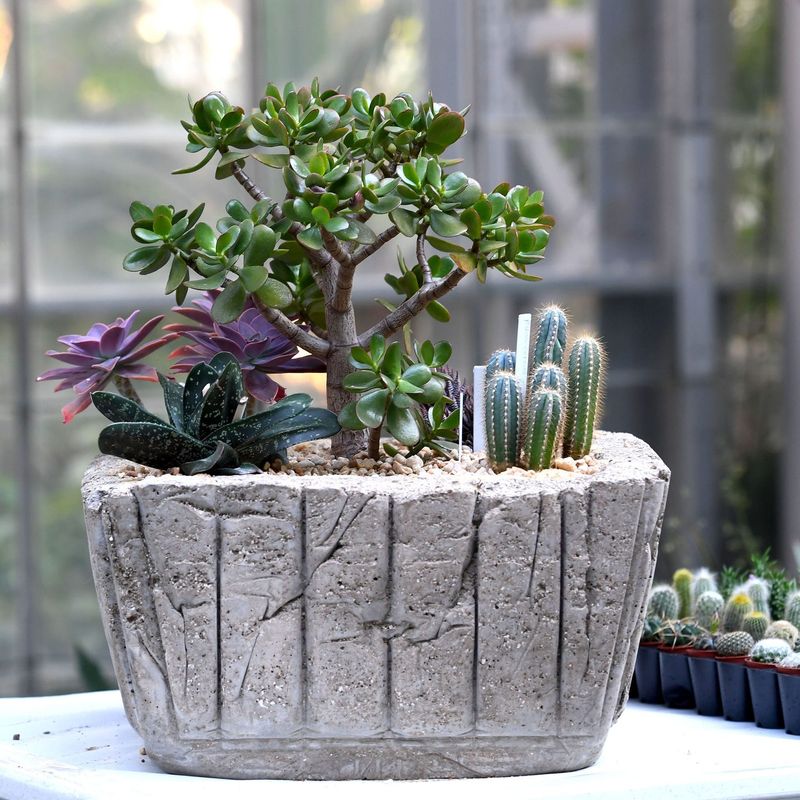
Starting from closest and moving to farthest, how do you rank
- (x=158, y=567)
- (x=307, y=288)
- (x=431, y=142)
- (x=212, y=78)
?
(x=158, y=567) → (x=431, y=142) → (x=307, y=288) → (x=212, y=78)

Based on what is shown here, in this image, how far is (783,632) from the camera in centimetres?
120

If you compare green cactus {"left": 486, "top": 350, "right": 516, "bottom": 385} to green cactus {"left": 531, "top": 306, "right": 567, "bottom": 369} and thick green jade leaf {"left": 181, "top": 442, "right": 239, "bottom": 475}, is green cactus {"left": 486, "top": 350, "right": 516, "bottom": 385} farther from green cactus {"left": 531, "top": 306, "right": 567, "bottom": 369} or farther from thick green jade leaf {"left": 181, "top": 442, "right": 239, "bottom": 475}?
thick green jade leaf {"left": 181, "top": 442, "right": 239, "bottom": 475}

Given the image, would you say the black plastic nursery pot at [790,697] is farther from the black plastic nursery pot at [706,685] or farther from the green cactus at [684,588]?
the green cactus at [684,588]

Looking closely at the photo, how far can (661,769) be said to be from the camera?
0.97 metres

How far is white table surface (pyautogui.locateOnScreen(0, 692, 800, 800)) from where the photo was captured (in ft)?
3.00

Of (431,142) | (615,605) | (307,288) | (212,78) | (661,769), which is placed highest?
A: (212,78)

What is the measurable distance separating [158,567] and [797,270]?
3.07 meters

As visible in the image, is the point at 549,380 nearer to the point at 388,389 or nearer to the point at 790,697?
the point at 388,389

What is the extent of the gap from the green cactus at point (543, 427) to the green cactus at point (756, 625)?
0.34 m

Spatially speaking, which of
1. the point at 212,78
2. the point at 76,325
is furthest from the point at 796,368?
the point at 76,325

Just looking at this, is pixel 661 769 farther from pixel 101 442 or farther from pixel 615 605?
pixel 101 442

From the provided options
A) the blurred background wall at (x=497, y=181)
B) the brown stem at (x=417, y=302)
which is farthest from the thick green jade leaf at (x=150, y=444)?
the blurred background wall at (x=497, y=181)

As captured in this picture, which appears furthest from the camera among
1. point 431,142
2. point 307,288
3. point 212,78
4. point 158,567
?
point 212,78

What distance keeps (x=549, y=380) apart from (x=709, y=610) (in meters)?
0.39
